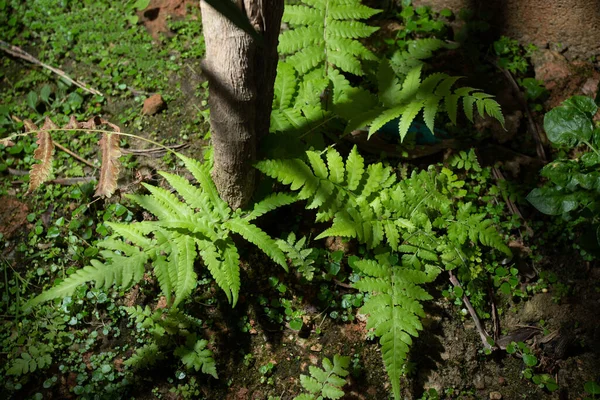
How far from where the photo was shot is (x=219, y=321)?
9.85 ft

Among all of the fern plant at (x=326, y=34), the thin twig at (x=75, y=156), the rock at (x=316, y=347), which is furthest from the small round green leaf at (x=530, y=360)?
the thin twig at (x=75, y=156)

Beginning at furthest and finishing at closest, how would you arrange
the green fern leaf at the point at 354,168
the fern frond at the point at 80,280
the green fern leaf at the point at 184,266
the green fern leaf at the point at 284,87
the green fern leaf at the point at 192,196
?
the green fern leaf at the point at 284,87, the green fern leaf at the point at 354,168, the green fern leaf at the point at 192,196, the green fern leaf at the point at 184,266, the fern frond at the point at 80,280

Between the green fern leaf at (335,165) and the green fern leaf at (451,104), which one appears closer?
the green fern leaf at (451,104)

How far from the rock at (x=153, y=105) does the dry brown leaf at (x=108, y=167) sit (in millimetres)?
766

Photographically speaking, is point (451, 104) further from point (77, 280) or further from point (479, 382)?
point (77, 280)

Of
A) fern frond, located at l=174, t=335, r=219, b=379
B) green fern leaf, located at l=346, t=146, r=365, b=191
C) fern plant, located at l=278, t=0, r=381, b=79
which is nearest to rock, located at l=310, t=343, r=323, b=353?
fern frond, located at l=174, t=335, r=219, b=379

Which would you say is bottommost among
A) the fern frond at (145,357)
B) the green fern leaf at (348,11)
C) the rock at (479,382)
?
the rock at (479,382)

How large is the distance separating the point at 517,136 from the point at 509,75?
531mm

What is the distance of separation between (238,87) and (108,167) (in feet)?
3.39

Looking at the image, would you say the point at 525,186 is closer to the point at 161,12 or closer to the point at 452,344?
the point at 452,344

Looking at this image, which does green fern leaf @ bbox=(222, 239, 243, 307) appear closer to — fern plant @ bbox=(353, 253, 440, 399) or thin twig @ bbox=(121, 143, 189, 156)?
fern plant @ bbox=(353, 253, 440, 399)

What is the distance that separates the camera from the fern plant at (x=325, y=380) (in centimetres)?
260

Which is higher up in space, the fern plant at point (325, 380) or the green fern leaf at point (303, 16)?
the green fern leaf at point (303, 16)

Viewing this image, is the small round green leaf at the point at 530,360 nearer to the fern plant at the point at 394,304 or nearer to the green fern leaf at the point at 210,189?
the fern plant at the point at 394,304
